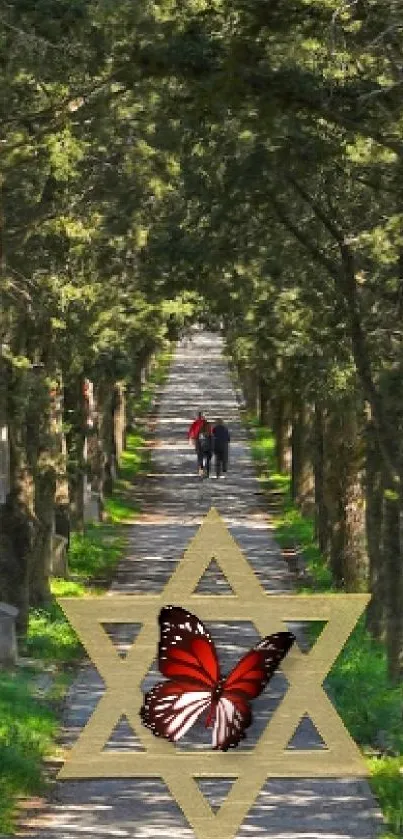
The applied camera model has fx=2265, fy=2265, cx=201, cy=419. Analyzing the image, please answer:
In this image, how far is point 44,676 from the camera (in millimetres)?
25172

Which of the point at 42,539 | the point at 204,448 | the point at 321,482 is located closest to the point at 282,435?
the point at 204,448

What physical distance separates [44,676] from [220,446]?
31.8 meters

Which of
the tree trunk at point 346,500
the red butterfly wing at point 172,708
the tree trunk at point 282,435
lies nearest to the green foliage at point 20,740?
the red butterfly wing at point 172,708

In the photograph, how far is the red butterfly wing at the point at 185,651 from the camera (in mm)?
9086

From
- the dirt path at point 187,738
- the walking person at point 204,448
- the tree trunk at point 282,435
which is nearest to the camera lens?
the dirt path at point 187,738

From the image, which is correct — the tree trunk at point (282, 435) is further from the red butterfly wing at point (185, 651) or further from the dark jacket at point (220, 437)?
the red butterfly wing at point (185, 651)

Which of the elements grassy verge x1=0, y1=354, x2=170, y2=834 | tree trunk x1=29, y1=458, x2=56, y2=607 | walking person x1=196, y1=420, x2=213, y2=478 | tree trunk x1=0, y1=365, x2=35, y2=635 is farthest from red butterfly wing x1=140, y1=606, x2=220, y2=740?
walking person x1=196, y1=420, x2=213, y2=478

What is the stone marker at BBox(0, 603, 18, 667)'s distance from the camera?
2477 cm

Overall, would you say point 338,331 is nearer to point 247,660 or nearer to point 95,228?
point 95,228

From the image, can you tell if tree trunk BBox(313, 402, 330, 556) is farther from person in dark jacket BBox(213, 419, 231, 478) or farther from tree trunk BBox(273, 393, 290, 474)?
tree trunk BBox(273, 393, 290, 474)

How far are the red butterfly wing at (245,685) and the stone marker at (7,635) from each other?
1571 cm

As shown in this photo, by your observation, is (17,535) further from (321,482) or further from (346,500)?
(321,482)

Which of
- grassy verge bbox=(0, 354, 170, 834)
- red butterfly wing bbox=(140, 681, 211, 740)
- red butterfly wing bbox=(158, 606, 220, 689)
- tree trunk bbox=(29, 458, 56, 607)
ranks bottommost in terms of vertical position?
grassy verge bbox=(0, 354, 170, 834)

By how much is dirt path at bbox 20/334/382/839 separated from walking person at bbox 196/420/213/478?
0.48 meters
